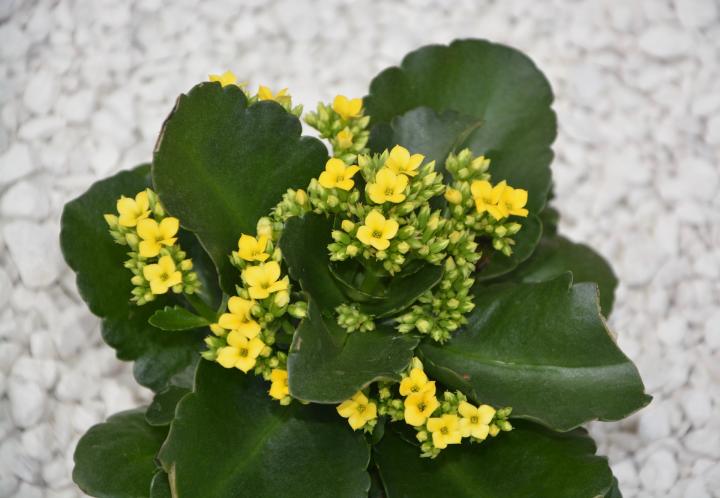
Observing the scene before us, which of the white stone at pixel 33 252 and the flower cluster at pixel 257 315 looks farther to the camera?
the white stone at pixel 33 252

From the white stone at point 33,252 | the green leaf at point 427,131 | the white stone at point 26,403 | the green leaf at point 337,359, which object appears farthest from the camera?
the white stone at point 33,252

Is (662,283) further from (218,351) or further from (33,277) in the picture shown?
(33,277)

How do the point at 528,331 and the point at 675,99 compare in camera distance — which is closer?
the point at 528,331

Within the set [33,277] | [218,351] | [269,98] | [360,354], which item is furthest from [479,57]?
[33,277]

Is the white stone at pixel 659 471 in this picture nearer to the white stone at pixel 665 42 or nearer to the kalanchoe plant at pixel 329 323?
the kalanchoe plant at pixel 329 323

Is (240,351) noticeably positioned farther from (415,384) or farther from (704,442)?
(704,442)

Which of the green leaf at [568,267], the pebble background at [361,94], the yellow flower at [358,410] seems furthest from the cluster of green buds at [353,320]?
the pebble background at [361,94]

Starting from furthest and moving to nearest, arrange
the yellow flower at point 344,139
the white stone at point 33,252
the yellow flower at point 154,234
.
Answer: the white stone at point 33,252, the yellow flower at point 344,139, the yellow flower at point 154,234
